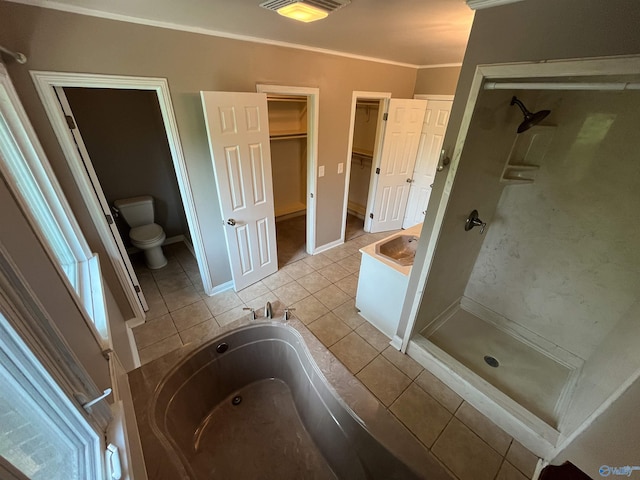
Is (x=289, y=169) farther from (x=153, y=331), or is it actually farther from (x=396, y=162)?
(x=153, y=331)

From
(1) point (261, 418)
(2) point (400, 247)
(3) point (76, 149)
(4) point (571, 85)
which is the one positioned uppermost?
(4) point (571, 85)

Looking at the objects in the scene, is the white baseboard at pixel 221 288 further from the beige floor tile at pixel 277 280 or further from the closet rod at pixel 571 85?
the closet rod at pixel 571 85

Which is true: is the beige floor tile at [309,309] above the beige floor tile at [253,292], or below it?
below

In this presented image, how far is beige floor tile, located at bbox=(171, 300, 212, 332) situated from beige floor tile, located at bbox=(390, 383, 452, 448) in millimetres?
1847

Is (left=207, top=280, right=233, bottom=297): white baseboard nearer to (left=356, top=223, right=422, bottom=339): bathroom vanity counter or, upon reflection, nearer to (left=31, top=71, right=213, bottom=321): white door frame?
(left=31, top=71, right=213, bottom=321): white door frame

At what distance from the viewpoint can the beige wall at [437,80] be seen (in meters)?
3.09

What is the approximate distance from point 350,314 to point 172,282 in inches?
81.1

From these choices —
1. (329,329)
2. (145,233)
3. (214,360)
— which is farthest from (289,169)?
(214,360)

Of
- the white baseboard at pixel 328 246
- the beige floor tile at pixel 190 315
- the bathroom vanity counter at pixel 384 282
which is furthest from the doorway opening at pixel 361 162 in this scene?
the beige floor tile at pixel 190 315

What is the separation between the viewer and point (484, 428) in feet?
5.40

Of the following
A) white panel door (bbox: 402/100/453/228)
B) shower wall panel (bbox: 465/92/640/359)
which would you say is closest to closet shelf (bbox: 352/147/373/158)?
white panel door (bbox: 402/100/453/228)

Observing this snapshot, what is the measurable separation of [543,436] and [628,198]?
1.57 m

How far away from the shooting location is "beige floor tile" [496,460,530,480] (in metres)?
1.43

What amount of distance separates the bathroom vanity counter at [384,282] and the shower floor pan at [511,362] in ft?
1.19
